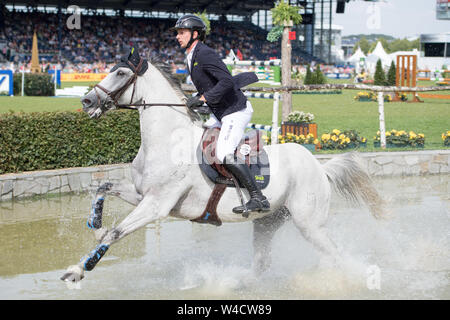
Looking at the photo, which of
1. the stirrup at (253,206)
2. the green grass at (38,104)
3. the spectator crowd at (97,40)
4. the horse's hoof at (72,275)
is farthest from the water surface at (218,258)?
the spectator crowd at (97,40)

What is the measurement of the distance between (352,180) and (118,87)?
257 cm

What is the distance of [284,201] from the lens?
5.65m

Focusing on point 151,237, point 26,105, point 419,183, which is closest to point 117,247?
point 151,237

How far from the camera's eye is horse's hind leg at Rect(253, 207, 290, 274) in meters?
5.80

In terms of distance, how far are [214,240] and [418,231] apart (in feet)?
8.79

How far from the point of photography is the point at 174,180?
5.12m

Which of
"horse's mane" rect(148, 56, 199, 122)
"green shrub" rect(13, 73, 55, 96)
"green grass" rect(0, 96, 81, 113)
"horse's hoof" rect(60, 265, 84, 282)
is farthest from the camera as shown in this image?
"green shrub" rect(13, 73, 55, 96)

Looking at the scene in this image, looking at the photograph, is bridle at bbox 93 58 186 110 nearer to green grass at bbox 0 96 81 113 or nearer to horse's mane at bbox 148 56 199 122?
horse's mane at bbox 148 56 199 122

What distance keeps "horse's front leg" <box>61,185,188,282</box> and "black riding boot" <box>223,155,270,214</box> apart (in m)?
0.46

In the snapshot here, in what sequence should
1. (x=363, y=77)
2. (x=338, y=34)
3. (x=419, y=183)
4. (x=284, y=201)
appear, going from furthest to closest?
(x=338, y=34), (x=363, y=77), (x=419, y=183), (x=284, y=201)

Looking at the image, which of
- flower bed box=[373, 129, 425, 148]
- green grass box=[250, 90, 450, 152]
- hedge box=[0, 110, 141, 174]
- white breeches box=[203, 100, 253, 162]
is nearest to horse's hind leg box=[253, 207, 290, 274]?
white breeches box=[203, 100, 253, 162]

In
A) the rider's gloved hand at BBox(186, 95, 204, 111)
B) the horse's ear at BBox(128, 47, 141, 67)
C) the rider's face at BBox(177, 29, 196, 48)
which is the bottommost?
the rider's gloved hand at BBox(186, 95, 204, 111)

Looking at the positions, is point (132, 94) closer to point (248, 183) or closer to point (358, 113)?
point (248, 183)

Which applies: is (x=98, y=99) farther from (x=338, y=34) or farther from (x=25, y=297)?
(x=338, y=34)
